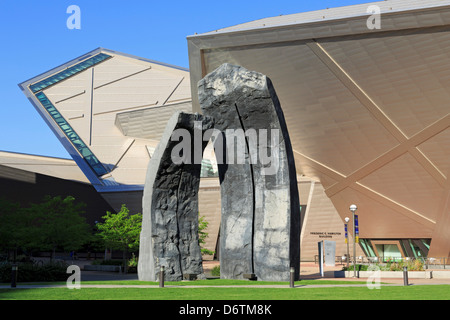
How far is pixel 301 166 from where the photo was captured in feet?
132

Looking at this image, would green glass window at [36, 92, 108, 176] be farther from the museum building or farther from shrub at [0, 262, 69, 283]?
shrub at [0, 262, 69, 283]

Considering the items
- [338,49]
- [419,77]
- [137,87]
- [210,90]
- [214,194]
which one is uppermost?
[137,87]

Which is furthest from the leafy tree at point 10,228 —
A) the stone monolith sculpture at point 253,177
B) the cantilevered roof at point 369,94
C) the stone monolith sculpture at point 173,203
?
the stone monolith sculpture at point 253,177

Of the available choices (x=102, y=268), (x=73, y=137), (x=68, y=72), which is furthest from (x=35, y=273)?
(x=68, y=72)

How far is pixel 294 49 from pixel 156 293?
790 inches

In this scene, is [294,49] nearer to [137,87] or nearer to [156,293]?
[156,293]

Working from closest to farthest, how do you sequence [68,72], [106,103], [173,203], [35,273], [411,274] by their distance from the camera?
[173,203]
[35,273]
[411,274]
[106,103]
[68,72]

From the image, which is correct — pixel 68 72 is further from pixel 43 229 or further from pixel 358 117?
pixel 358 117

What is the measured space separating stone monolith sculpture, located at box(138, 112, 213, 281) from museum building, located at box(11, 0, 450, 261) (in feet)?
40.3

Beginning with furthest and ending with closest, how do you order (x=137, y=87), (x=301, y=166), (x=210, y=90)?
1. (x=137, y=87)
2. (x=301, y=166)
3. (x=210, y=90)

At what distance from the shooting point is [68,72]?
6150cm

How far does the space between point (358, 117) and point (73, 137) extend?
1291 inches

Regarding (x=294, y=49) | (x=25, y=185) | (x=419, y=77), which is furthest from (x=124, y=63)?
(x=419, y=77)

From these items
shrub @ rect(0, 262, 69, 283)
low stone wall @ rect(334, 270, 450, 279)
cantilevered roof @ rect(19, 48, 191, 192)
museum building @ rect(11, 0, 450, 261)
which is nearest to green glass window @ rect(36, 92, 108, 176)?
cantilevered roof @ rect(19, 48, 191, 192)
